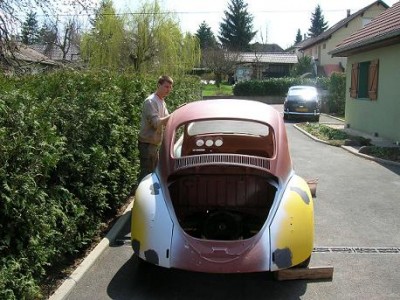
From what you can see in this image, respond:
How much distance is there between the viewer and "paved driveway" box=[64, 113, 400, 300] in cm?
440

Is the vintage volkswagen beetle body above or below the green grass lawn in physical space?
above

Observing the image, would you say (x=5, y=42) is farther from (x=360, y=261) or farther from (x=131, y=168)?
(x=360, y=261)

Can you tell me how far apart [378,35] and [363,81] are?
369 centimetres

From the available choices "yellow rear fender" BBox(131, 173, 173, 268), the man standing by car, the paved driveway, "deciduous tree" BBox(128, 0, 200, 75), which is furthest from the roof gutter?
"deciduous tree" BBox(128, 0, 200, 75)

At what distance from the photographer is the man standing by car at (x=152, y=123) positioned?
6.50m

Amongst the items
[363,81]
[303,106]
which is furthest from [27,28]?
[303,106]

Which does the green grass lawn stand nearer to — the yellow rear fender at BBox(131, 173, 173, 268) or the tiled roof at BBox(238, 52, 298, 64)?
the tiled roof at BBox(238, 52, 298, 64)

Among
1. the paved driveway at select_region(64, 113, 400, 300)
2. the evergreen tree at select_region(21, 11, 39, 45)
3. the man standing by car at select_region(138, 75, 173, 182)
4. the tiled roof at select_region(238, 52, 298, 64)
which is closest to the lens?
the paved driveway at select_region(64, 113, 400, 300)

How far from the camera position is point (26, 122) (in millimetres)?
3625

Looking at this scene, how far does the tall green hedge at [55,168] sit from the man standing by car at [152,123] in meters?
0.35

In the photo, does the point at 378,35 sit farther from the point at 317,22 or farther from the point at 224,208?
the point at 317,22

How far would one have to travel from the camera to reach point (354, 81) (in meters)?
18.6

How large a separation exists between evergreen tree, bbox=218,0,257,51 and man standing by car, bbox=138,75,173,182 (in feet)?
234

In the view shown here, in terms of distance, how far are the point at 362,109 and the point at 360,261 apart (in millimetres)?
13289
